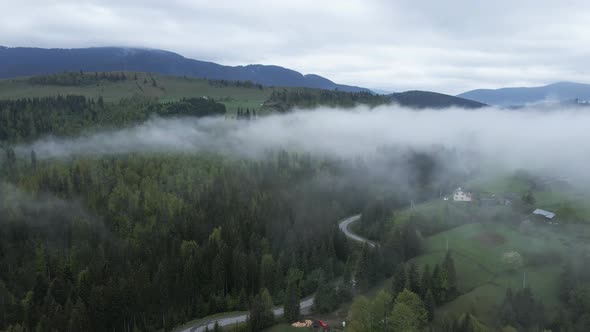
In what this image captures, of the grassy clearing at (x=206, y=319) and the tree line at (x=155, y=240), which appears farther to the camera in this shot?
the grassy clearing at (x=206, y=319)

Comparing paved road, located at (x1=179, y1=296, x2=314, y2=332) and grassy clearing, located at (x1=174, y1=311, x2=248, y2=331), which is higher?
paved road, located at (x1=179, y1=296, x2=314, y2=332)

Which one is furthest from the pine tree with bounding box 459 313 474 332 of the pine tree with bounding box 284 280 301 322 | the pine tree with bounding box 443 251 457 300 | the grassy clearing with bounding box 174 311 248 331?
the grassy clearing with bounding box 174 311 248 331

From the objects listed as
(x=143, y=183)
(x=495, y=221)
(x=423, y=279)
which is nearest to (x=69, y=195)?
(x=143, y=183)

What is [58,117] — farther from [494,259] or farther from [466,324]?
[466,324]

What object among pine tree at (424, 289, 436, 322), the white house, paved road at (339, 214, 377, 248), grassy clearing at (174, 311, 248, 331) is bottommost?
grassy clearing at (174, 311, 248, 331)

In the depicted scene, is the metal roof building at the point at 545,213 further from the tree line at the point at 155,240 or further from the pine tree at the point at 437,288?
the tree line at the point at 155,240

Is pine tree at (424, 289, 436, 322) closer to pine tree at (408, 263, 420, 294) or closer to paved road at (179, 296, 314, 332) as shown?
pine tree at (408, 263, 420, 294)

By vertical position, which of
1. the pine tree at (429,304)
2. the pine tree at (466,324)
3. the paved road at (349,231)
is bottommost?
the paved road at (349,231)

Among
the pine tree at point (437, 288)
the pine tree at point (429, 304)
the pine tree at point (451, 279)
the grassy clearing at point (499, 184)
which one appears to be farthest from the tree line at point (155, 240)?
the grassy clearing at point (499, 184)

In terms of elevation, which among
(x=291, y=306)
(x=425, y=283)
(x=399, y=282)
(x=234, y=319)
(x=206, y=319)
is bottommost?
(x=206, y=319)

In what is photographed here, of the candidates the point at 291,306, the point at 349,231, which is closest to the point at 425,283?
the point at 291,306

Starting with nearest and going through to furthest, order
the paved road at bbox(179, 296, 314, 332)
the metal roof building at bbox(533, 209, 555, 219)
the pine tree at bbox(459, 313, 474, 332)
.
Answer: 1. the pine tree at bbox(459, 313, 474, 332)
2. the paved road at bbox(179, 296, 314, 332)
3. the metal roof building at bbox(533, 209, 555, 219)
